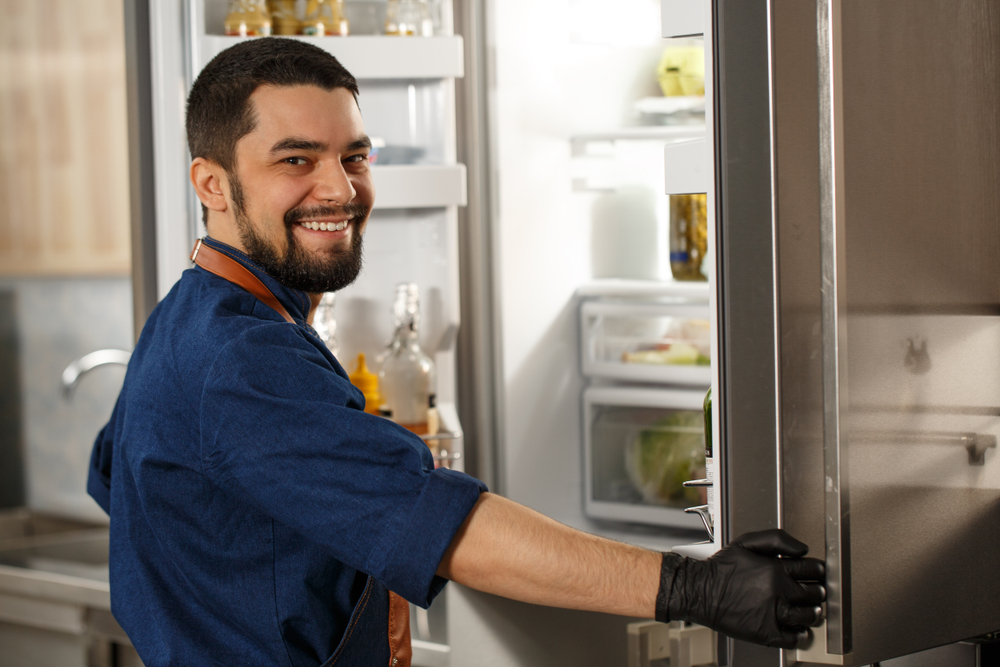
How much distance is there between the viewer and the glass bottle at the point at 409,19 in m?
1.61

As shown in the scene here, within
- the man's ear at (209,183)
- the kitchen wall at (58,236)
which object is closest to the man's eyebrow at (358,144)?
the man's ear at (209,183)

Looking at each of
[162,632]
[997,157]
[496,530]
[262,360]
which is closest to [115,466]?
[162,632]

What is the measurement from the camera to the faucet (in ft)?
5.80

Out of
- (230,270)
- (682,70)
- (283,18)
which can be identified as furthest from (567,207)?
(230,270)

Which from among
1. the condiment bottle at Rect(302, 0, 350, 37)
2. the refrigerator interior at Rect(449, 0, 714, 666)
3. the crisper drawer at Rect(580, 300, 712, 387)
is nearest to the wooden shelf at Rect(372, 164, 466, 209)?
the condiment bottle at Rect(302, 0, 350, 37)

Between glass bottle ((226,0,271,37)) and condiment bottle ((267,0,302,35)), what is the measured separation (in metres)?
0.06

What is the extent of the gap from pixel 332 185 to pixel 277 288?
123 millimetres

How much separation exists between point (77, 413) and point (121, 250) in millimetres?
358

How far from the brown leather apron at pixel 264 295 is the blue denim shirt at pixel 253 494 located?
0.01 m

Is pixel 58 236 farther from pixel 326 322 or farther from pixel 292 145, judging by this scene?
pixel 292 145

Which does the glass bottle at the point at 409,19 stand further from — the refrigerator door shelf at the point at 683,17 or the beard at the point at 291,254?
the refrigerator door shelf at the point at 683,17

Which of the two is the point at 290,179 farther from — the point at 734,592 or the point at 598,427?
the point at 598,427

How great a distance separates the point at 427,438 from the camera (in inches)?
62.1

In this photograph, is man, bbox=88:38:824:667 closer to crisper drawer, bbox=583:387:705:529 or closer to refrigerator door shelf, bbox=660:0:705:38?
refrigerator door shelf, bbox=660:0:705:38
